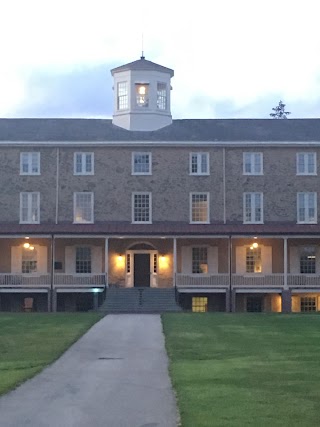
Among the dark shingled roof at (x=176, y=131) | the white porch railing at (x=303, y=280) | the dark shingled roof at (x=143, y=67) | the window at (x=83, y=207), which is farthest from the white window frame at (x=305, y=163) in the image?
the window at (x=83, y=207)

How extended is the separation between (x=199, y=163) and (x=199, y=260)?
5.38 metres

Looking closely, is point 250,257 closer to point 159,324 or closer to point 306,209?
point 306,209

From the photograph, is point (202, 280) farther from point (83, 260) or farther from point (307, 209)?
point (307, 209)

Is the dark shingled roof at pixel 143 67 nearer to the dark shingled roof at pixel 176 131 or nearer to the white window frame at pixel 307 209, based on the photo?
the dark shingled roof at pixel 176 131

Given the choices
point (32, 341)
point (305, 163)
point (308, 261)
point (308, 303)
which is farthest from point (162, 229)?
point (32, 341)

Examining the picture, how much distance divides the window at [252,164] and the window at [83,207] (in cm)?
861

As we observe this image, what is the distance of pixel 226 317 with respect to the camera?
3456cm

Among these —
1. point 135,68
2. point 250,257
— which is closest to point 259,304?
point 250,257

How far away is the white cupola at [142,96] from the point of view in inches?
1907

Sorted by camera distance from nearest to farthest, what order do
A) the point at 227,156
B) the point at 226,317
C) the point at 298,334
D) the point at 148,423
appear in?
the point at 148,423 → the point at 298,334 → the point at 226,317 → the point at 227,156

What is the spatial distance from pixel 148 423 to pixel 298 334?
15379 millimetres

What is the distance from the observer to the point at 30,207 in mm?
45938

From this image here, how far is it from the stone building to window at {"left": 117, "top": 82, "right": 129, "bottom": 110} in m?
2.33

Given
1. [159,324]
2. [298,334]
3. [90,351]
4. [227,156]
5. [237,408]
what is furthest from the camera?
[227,156]
